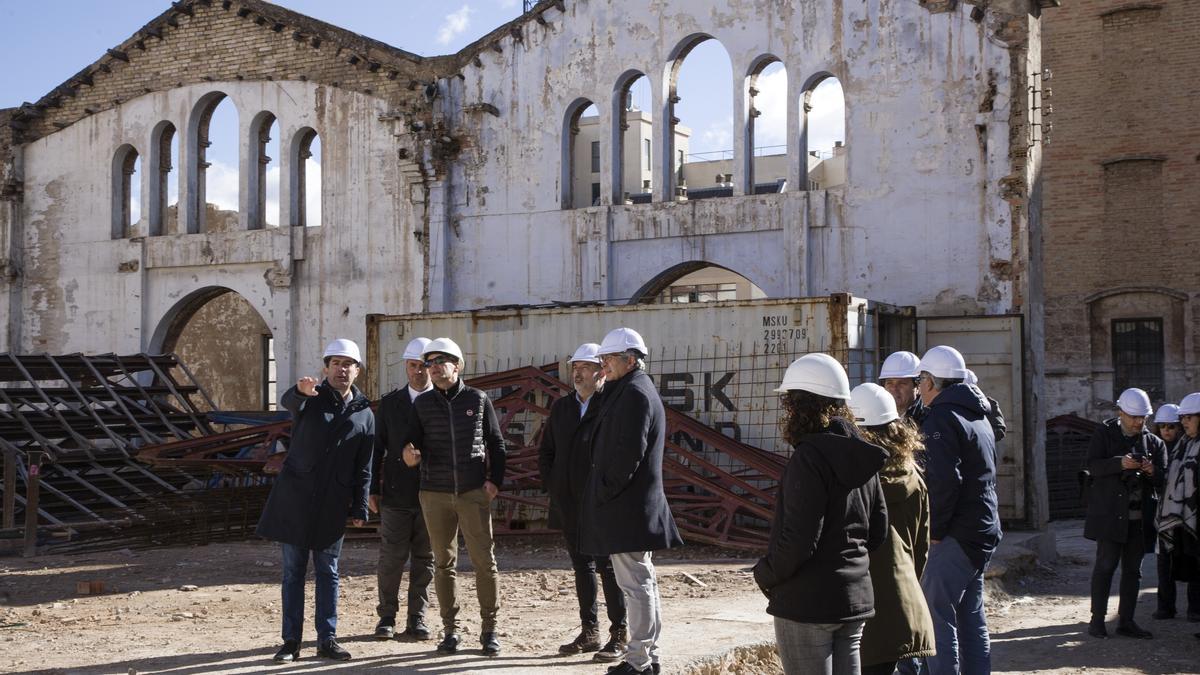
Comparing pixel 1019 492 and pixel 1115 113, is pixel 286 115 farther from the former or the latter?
pixel 1115 113

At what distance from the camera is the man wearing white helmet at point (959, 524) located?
6.23m

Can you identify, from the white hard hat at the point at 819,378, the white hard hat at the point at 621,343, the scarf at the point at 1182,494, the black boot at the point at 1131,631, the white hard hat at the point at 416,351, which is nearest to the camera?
the white hard hat at the point at 819,378

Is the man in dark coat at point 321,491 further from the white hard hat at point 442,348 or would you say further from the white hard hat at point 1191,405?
the white hard hat at point 1191,405

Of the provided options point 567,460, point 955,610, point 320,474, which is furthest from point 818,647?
point 320,474

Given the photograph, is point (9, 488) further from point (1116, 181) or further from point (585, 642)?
point (1116, 181)

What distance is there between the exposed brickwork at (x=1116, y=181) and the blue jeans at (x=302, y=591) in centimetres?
2182

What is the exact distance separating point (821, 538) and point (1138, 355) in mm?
23826

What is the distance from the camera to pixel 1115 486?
9.20 metres

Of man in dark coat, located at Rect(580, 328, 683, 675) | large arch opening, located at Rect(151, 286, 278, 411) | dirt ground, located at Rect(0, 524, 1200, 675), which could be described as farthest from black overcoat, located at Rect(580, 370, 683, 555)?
large arch opening, located at Rect(151, 286, 278, 411)

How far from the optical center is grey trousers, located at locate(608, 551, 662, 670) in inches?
262

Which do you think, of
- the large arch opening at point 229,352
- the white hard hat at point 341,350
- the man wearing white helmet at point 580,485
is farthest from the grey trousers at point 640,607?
the large arch opening at point 229,352

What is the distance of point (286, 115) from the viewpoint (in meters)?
22.2

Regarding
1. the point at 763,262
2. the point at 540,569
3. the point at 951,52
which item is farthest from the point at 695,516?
the point at 951,52

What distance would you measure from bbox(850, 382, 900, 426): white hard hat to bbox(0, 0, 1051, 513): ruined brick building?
461 inches
